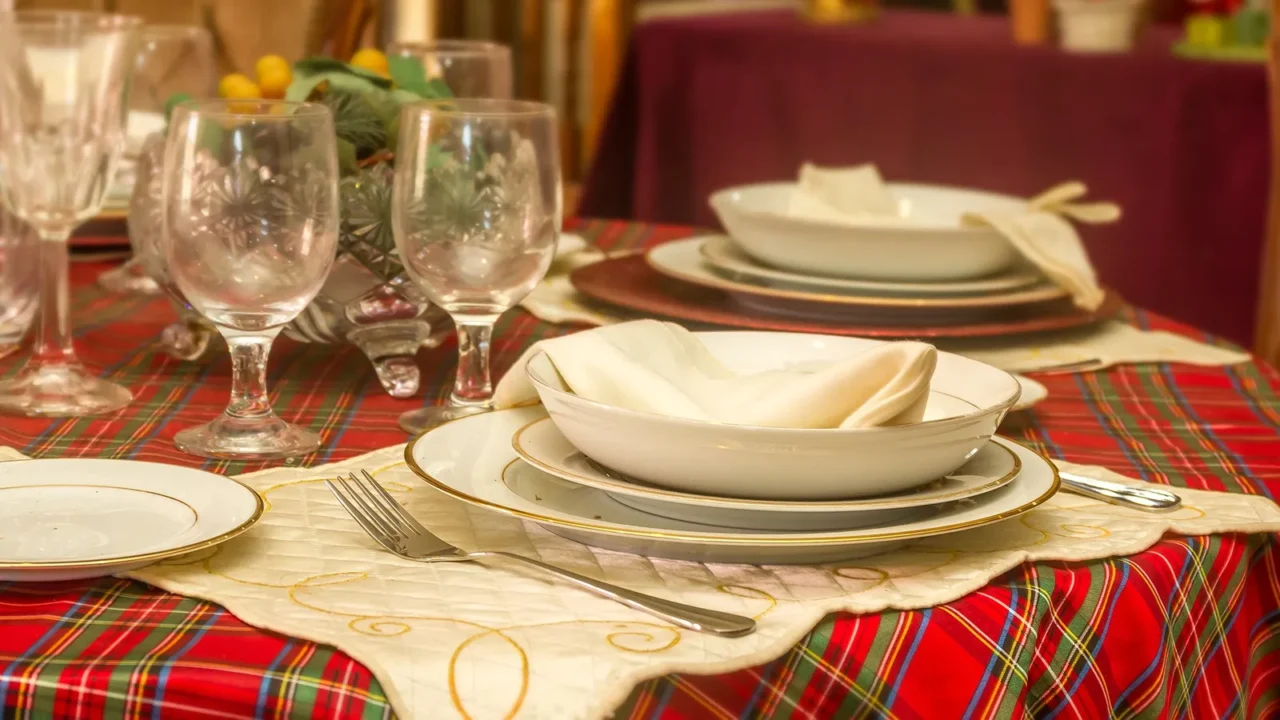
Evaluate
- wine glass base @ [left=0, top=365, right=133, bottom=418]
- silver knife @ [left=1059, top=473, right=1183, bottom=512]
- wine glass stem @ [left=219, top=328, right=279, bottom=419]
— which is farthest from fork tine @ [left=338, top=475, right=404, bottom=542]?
silver knife @ [left=1059, top=473, right=1183, bottom=512]

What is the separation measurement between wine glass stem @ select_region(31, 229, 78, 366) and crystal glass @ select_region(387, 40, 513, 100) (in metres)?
0.35

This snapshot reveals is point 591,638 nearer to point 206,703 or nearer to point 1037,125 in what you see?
point 206,703

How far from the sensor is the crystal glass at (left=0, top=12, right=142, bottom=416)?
857mm

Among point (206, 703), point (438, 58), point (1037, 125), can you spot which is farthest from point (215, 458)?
point (1037, 125)

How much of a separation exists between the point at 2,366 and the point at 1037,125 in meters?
1.99

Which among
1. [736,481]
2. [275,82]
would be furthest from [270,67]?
[736,481]

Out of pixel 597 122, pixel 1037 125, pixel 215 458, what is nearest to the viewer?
pixel 215 458

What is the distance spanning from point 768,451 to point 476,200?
26 centimetres

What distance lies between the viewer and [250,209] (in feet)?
2.31

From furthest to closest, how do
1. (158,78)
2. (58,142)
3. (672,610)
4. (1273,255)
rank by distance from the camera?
(1273,255)
(158,78)
(58,142)
(672,610)

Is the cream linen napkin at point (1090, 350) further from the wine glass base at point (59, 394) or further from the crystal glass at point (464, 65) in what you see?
the wine glass base at point (59, 394)

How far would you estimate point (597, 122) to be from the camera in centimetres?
397

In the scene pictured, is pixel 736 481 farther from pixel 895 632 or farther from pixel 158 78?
pixel 158 78

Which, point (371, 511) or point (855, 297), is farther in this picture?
point (855, 297)
